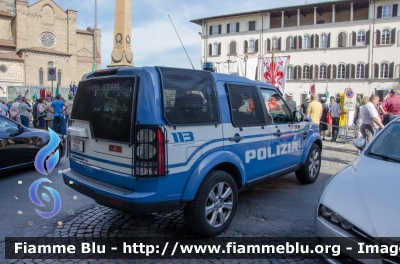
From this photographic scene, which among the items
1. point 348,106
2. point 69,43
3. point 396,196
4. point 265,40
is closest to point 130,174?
point 396,196

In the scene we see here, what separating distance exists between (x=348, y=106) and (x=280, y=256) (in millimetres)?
12356

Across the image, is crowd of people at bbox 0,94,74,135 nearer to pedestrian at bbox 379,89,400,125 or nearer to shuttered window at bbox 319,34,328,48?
pedestrian at bbox 379,89,400,125

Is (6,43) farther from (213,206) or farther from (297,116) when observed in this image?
(213,206)

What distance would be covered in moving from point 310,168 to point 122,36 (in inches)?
374

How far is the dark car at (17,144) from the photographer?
6449mm

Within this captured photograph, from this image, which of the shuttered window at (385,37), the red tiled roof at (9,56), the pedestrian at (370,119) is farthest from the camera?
the red tiled roof at (9,56)

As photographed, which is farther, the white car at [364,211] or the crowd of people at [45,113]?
the crowd of people at [45,113]

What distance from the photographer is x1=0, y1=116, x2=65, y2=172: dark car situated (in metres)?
6.45

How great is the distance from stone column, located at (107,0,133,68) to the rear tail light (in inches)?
393

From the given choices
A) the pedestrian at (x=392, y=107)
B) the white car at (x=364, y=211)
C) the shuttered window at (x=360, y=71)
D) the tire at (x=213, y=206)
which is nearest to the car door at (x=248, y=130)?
the tire at (x=213, y=206)

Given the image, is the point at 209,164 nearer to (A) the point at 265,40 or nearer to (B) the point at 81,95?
(B) the point at 81,95

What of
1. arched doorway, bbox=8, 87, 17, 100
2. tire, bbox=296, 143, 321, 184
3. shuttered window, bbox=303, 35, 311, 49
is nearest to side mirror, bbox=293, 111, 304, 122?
tire, bbox=296, 143, 321, 184

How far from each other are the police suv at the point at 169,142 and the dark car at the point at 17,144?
3.08 metres

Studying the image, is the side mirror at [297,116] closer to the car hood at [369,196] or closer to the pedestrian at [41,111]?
the car hood at [369,196]
